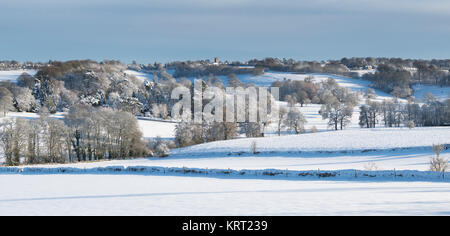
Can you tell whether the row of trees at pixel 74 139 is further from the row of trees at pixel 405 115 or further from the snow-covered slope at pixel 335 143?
the row of trees at pixel 405 115

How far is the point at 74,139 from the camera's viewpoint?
189 ft

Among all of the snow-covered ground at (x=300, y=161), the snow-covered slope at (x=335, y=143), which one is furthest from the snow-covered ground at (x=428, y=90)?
the snow-covered ground at (x=300, y=161)

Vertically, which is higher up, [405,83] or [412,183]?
[405,83]

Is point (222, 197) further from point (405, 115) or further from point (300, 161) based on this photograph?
point (405, 115)

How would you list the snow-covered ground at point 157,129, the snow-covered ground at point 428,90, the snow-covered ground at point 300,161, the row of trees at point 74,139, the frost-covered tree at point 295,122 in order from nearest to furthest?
the snow-covered ground at point 300,161, the row of trees at point 74,139, the snow-covered ground at point 157,129, the frost-covered tree at point 295,122, the snow-covered ground at point 428,90

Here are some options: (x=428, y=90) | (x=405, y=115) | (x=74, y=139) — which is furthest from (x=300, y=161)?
(x=428, y=90)

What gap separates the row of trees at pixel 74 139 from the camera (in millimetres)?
50750

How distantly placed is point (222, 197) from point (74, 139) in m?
45.3

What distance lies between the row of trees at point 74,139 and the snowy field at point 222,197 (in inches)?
1094

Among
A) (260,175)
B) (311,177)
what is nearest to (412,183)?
(311,177)

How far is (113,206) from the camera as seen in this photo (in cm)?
1619

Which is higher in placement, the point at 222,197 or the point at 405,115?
the point at 405,115

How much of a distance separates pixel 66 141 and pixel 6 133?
7253mm
